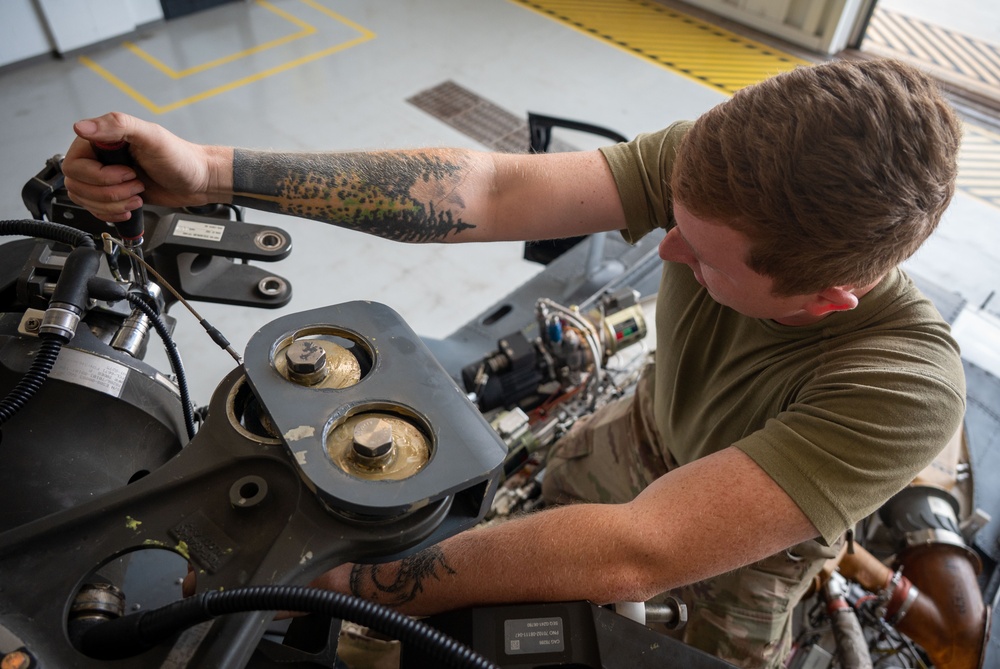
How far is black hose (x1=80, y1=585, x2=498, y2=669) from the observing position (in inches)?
27.3

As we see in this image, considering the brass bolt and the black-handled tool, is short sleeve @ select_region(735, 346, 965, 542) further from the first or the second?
the black-handled tool

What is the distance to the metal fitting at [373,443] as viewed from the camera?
2.50 feet

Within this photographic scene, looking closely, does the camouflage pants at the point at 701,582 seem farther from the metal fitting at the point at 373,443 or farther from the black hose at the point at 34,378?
the black hose at the point at 34,378

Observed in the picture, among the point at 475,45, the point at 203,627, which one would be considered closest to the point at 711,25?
the point at 475,45

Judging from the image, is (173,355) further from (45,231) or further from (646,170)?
(646,170)

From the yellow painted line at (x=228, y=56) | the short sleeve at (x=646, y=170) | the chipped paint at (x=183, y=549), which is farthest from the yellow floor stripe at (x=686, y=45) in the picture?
the chipped paint at (x=183, y=549)

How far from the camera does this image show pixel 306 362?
0.83 m

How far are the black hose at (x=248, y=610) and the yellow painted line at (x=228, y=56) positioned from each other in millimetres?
3969

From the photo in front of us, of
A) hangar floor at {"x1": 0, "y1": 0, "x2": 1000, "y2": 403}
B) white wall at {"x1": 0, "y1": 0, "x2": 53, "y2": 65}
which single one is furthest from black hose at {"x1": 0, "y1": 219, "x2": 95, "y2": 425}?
white wall at {"x1": 0, "y1": 0, "x2": 53, "y2": 65}

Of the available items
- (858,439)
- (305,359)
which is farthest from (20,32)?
(858,439)

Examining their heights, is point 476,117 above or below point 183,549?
below

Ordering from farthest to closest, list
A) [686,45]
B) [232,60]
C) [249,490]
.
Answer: [686,45] → [232,60] → [249,490]

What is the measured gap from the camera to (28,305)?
3.71 feet

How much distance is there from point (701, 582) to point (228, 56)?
13.3 feet
